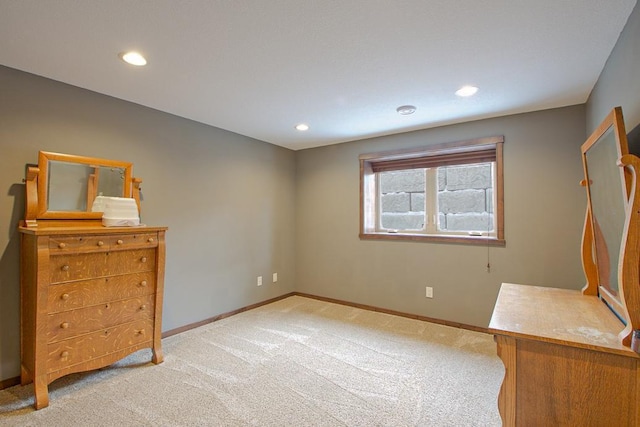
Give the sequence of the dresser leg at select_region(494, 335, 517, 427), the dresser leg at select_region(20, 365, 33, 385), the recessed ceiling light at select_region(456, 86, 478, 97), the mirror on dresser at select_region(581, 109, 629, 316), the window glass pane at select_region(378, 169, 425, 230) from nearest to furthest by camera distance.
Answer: the dresser leg at select_region(494, 335, 517, 427)
the mirror on dresser at select_region(581, 109, 629, 316)
the dresser leg at select_region(20, 365, 33, 385)
the recessed ceiling light at select_region(456, 86, 478, 97)
the window glass pane at select_region(378, 169, 425, 230)

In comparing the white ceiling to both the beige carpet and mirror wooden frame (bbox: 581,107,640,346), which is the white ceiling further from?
the beige carpet

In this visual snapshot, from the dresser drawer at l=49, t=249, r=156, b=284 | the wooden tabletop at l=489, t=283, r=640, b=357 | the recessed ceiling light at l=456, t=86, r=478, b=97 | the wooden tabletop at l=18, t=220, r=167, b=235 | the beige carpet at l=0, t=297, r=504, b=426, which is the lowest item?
the beige carpet at l=0, t=297, r=504, b=426

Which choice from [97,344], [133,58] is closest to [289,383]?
[97,344]

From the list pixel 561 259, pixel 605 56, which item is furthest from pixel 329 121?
pixel 561 259

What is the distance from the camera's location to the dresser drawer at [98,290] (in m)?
1.97

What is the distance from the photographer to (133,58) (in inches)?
76.5

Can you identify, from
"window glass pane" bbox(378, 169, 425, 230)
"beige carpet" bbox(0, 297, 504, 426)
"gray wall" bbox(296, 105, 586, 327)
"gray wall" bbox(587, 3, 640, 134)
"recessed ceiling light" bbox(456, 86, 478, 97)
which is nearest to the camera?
"gray wall" bbox(587, 3, 640, 134)

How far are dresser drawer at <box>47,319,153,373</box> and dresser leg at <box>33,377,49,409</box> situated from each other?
0.06m

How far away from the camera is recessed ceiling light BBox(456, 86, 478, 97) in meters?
2.37

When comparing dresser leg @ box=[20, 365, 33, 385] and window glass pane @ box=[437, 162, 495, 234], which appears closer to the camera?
dresser leg @ box=[20, 365, 33, 385]

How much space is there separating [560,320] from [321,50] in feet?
6.19

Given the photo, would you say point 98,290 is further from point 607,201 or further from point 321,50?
point 607,201

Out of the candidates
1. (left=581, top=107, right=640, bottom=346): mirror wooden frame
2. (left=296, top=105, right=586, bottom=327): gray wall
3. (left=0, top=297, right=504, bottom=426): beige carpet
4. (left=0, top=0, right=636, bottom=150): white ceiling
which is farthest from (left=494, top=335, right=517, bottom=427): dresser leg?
(left=296, top=105, right=586, bottom=327): gray wall

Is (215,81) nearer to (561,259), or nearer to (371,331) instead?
(371,331)
